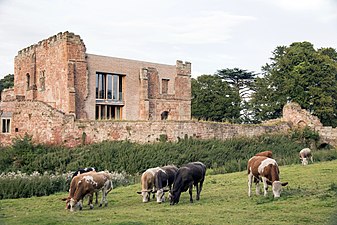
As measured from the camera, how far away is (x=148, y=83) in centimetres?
4306

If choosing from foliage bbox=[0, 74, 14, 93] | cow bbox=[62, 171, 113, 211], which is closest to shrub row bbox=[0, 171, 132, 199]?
cow bbox=[62, 171, 113, 211]

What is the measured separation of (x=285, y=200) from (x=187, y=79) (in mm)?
31912

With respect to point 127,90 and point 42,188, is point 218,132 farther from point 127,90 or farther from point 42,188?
point 42,188

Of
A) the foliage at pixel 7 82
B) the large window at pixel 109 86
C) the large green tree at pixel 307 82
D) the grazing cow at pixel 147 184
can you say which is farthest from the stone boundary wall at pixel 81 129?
the foliage at pixel 7 82

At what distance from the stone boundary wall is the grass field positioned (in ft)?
50.4

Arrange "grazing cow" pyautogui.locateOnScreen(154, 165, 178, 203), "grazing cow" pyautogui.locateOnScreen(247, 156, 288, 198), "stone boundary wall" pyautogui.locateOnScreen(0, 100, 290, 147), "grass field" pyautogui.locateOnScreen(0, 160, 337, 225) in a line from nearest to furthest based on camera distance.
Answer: "grass field" pyautogui.locateOnScreen(0, 160, 337, 225), "grazing cow" pyautogui.locateOnScreen(247, 156, 288, 198), "grazing cow" pyautogui.locateOnScreen(154, 165, 178, 203), "stone boundary wall" pyautogui.locateOnScreen(0, 100, 290, 147)

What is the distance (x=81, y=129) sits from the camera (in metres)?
34.9

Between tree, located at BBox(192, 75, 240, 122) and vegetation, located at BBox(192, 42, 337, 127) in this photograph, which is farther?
tree, located at BBox(192, 75, 240, 122)

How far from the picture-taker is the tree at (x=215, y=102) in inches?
2222

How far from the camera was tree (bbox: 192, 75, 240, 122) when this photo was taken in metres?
56.4

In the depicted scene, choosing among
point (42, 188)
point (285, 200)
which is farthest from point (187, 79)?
point (285, 200)

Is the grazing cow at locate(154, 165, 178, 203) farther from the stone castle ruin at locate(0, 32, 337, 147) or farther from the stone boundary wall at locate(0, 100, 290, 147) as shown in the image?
the stone castle ruin at locate(0, 32, 337, 147)

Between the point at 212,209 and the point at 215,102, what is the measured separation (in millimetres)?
42815

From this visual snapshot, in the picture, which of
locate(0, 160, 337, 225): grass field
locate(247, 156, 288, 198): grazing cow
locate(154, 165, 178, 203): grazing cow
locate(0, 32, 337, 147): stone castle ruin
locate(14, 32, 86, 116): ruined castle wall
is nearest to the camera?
locate(0, 160, 337, 225): grass field
